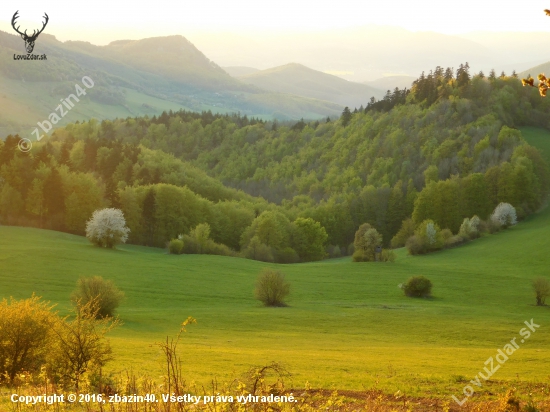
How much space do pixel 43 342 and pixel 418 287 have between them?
49971 mm

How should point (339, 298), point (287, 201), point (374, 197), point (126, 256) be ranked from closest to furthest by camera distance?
point (339, 298) < point (126, 256) < point (374, 197) < point (287, 201)

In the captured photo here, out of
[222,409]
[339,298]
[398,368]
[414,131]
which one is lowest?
[339,298]

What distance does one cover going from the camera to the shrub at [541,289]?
6062 centimetres

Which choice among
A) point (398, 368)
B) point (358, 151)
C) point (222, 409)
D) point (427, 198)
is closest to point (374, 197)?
point (427, 198)

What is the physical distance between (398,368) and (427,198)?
100 meters

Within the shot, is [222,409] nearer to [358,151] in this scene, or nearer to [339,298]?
[339,298]

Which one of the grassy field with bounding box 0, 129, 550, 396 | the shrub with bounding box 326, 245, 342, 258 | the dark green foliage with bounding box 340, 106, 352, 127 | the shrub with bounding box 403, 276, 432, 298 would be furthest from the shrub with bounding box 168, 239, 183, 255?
the dark green foliage with bounding box 340, 106, 352, 127

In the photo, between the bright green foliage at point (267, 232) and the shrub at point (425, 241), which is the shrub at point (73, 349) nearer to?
the bright green foliage at point (267, 232)

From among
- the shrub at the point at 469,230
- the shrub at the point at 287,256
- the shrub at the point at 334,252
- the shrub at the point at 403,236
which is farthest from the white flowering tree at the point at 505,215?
the shrub at the point at 287,256

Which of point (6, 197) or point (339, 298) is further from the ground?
point (6, 197)

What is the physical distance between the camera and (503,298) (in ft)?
213

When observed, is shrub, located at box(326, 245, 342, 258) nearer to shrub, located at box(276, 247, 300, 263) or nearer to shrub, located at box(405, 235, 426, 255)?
shrub, located at box(276, 247, 300, 263)

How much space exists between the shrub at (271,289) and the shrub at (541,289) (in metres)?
26.1

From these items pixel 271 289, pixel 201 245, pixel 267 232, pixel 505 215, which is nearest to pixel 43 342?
pixel 271 289
